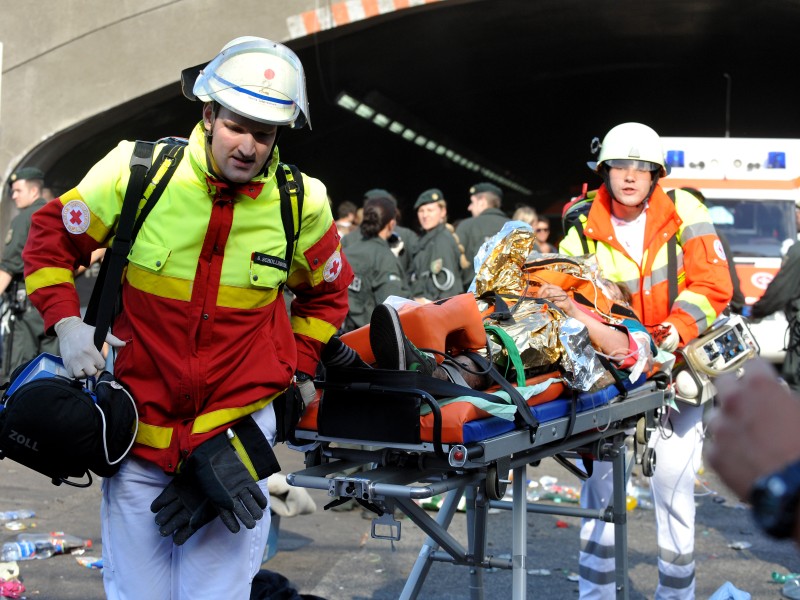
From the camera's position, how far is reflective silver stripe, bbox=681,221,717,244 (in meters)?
5.29

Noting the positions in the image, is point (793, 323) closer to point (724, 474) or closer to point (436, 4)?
point (724, 474)

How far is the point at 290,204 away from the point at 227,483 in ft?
2.78

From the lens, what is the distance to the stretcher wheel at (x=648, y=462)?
510cm

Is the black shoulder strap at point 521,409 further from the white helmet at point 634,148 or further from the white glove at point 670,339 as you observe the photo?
the white helmet at point 634,148

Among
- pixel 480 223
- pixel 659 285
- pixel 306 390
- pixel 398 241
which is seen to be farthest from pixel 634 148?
pixel 480 223

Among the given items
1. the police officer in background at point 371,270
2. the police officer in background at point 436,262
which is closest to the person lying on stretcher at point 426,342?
the police officer in background at point 371,270

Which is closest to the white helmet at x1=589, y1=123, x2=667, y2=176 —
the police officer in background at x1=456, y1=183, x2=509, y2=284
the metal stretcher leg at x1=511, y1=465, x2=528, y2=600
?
the metal stretcher leg at x1=511, y1=465, x2=528, y2=600

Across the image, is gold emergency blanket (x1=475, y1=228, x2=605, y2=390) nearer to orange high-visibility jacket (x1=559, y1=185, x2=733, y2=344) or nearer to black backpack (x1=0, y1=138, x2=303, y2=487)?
orange high-visibility jacket (x1=559, y1=185, x2=733, y2=344)

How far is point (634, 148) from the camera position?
5.33 meters

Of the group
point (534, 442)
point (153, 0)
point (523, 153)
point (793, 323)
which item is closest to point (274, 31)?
point (153, 0)

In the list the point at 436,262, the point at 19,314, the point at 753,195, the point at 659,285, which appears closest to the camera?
the point at 659,285

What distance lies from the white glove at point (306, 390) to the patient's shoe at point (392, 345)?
0.24m

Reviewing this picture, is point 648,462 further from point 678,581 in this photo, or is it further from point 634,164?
point 634,164

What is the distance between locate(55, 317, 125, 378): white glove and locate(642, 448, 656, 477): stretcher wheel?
9.01 feet
